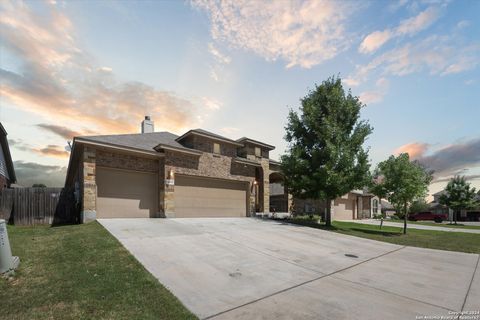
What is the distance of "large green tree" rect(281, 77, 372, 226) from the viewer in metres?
16.6

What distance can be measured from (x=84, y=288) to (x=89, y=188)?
9461 mm

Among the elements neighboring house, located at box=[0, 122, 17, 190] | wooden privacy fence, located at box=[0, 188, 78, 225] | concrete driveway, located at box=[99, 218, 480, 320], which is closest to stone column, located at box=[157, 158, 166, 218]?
concrete driveway, located at box=[99, 218, 480, 320]

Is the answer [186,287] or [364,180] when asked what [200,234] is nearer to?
[186,287]

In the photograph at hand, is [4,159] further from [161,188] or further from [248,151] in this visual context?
[248,151]

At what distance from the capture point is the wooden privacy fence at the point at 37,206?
1420cm

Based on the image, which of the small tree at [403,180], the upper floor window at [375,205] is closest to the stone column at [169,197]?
the small tree at [403,180]

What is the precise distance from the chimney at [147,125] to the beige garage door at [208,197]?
8.27 metres

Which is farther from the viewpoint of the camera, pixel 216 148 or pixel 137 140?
pixel 216 148

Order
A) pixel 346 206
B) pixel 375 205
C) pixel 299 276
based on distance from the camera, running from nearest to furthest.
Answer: pixel 299 276
pixel 346 206
pixel 375 205

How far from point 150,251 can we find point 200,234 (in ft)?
10.8

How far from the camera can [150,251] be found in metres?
7.62

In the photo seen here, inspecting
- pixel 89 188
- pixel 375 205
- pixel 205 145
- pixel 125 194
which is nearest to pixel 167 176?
pixel 125 194

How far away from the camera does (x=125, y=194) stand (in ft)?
48.1

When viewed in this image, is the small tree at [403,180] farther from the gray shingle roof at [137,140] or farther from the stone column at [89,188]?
the stone column at [89,188]
